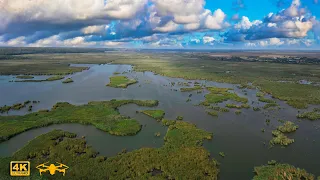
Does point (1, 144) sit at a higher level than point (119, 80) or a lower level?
lower

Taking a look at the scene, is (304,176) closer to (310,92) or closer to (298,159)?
(298,159)

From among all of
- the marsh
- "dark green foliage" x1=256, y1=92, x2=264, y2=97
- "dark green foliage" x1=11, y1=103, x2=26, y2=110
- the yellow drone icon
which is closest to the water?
the marsh

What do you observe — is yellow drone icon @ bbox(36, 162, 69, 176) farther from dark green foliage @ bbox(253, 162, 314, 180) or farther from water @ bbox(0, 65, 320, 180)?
dark green foliage @ bbox(253, 162, 314, 180)


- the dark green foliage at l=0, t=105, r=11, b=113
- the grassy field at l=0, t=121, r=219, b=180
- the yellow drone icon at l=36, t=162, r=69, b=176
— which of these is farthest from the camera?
the dark green foliage at l=0, t=105, r=11, b=113

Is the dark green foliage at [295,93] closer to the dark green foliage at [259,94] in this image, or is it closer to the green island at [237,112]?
the dark green foliage at [259,94]

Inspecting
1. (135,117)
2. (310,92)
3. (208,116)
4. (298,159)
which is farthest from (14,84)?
(310,92)

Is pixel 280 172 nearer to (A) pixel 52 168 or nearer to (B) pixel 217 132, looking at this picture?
(B) pixel 217 132

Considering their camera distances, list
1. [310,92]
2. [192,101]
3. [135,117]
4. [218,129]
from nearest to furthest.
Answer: [218,129], [135,117], [192,101], [310,92]
